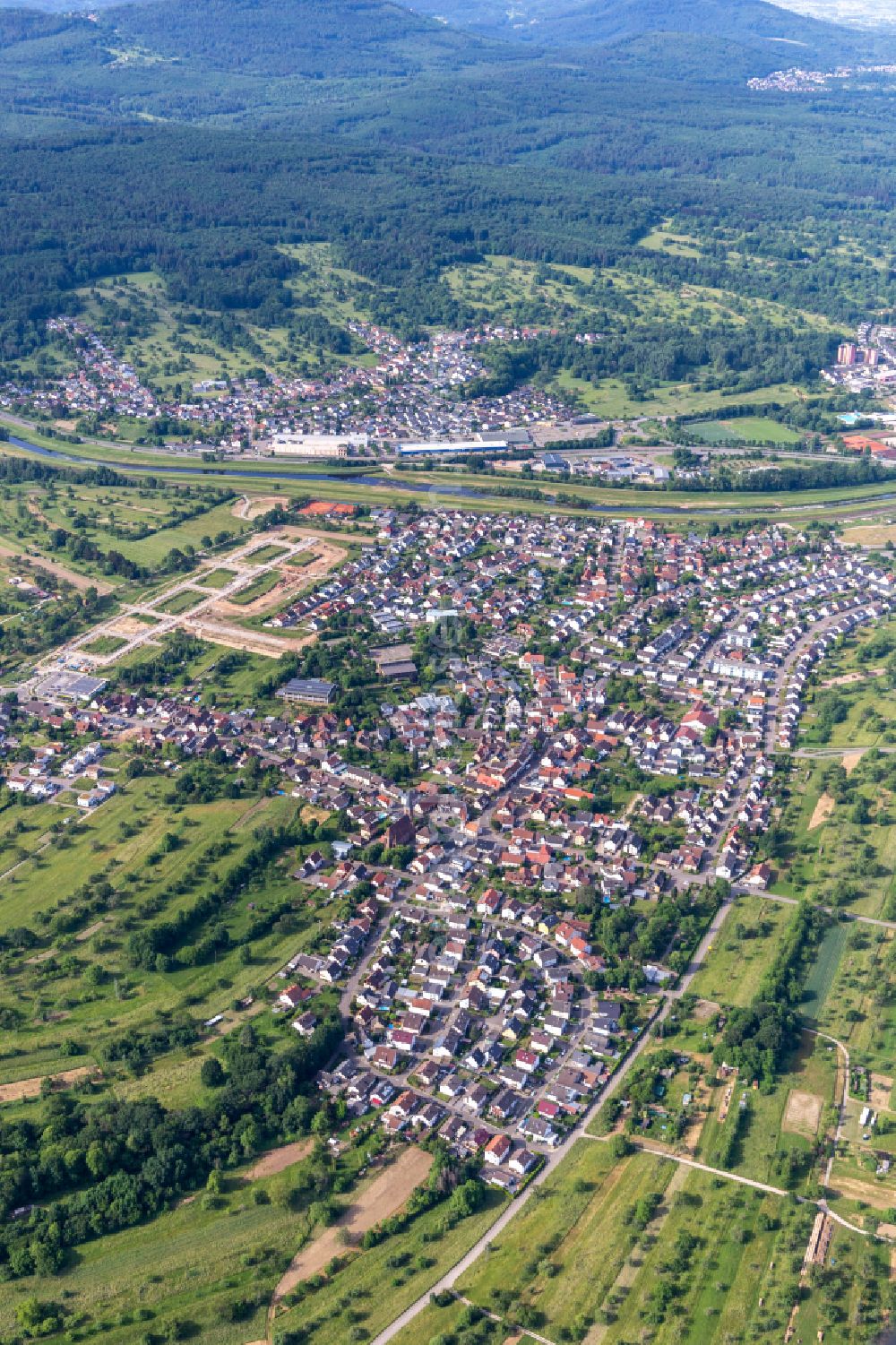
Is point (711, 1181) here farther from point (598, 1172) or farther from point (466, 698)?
point (466, 698)

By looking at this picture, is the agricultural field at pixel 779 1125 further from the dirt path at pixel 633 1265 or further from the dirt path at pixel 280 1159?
the dirt path at pixel 280 1159

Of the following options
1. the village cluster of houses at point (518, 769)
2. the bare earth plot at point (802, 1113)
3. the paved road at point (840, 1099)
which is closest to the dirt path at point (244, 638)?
the village cluster of houses at point (518, 769)

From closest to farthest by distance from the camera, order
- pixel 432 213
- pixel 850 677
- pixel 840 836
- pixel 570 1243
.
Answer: pixel 570 1243, pixel 840 836, pixel 850 677, pixel 432 213

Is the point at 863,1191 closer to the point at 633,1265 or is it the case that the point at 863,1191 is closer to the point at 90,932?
the point at 633,1265

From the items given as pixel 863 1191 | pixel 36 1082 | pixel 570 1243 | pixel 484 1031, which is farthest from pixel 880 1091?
pixel 36 1082

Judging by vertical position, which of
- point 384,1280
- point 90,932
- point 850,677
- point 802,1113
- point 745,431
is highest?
point 745,431

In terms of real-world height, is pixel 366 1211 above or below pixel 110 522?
below

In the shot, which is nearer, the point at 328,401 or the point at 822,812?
the point at 822,812

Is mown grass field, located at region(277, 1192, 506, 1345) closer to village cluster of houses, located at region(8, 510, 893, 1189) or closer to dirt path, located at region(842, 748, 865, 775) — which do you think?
village cluster of houses, located at region(8, 510, 893, 1189)
